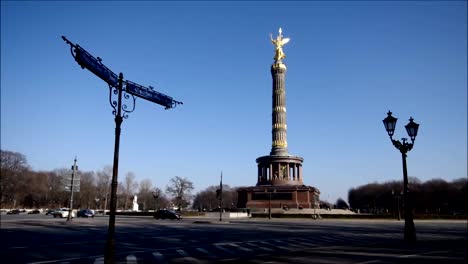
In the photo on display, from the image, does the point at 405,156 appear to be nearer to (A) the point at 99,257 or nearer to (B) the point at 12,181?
(A) the point at 99,257

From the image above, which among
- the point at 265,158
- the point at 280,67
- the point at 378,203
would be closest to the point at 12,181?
the point at 265,158

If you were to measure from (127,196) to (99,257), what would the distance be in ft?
385

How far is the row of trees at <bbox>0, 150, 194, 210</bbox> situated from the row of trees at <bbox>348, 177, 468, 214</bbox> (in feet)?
210

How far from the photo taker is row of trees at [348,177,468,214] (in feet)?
379

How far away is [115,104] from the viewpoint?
12125 mm

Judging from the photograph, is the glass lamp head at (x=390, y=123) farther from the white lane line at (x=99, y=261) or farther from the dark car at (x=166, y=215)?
the dark car at (x=166, y=215)

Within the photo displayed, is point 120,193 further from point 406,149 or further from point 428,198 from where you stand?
point 406,149

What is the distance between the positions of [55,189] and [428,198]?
118 m

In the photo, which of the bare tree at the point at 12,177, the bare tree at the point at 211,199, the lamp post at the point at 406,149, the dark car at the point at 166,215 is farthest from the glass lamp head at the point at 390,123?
the bare tree at the point at 211,199

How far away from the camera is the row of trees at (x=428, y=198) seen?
379ft

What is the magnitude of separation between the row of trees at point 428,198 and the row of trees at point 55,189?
63987 millimetres

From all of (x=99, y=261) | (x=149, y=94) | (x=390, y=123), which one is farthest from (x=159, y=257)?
(x=390, y=123)

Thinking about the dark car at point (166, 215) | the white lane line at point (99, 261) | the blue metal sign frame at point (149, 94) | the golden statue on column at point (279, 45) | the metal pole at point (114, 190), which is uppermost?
the golden statue on column at point (279, 45)

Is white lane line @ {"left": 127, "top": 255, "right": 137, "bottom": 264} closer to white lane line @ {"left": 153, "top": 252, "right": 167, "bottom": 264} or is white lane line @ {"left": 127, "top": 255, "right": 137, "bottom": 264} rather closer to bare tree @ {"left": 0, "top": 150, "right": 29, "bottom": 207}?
white lane line @ {"left": 153, "top": 252, "right": 167, "bottom": 264}
